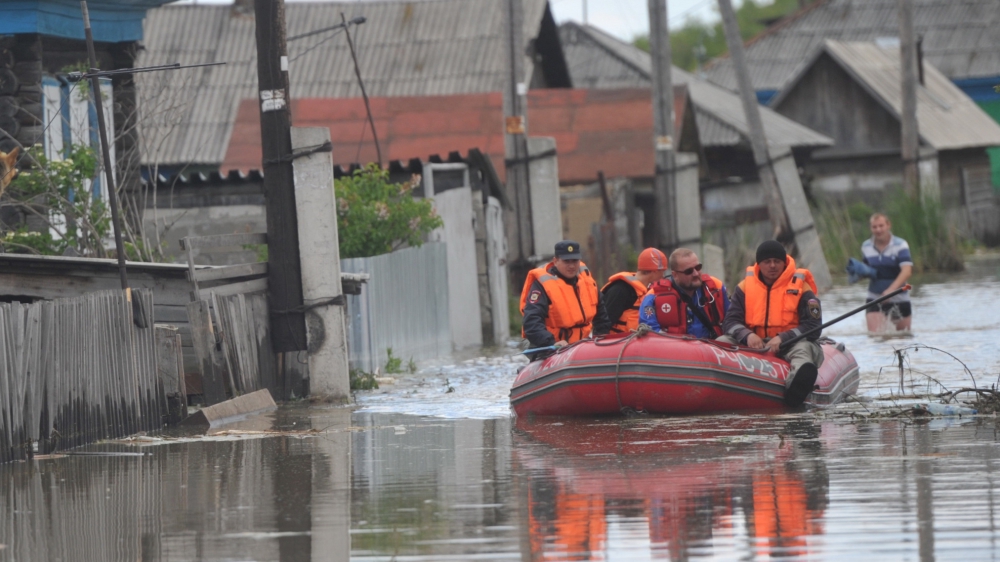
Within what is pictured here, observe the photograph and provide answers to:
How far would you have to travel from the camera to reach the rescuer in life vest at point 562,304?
12.9 m

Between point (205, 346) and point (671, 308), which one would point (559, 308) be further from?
point (205, 346)

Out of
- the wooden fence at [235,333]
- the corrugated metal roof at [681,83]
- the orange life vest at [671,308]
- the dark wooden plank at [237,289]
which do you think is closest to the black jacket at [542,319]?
the orange life vest at [671,308]

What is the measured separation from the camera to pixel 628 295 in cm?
1338

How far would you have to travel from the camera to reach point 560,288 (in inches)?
511

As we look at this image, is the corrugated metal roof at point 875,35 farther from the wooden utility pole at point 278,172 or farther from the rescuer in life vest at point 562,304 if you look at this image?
the rescuer in life vest at point 562,304

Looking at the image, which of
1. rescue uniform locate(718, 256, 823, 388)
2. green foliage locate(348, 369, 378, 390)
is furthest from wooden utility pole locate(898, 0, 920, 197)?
rescue uniform locate(718, 256, 823, 388)

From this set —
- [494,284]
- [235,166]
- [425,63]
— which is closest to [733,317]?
[494,284]

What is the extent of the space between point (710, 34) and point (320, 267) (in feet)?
301

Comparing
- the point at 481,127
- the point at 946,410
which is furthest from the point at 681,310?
the point at 481,127

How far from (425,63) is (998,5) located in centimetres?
2906

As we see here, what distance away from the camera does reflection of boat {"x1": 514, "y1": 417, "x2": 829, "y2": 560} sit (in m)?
6.95

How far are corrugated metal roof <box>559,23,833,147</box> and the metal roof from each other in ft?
7.22

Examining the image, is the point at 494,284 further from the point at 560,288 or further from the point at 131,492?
the point at 131,492

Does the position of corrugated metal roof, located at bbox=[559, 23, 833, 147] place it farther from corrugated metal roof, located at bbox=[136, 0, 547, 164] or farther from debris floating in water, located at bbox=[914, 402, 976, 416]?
debris floating in water, located at bbox=[914, 402, 976, 416]
